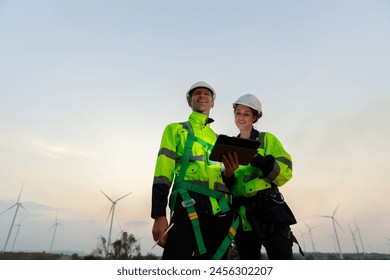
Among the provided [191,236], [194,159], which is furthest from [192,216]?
[194,159]

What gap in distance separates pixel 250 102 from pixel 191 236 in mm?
3254

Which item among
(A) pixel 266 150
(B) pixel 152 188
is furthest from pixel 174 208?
(A) pixel 266 150

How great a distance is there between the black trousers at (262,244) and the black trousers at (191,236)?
68 centimetres

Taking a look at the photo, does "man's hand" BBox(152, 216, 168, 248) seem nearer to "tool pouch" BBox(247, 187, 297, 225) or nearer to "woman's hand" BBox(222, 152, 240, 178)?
"woman's hand" BBox(222, 152, 240, 178)

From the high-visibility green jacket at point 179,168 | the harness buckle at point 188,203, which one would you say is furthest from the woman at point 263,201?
the harness buckle at point 188,203

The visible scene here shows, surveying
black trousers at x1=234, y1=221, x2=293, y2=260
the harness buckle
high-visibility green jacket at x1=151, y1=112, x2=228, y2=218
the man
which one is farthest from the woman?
the harness buckle

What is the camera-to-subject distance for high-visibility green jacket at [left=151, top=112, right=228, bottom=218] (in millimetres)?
5438

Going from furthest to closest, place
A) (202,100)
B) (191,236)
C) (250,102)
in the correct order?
(250,102), (202,100), (191,236)

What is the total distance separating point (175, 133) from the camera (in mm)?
6141

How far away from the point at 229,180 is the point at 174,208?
125 centimetres

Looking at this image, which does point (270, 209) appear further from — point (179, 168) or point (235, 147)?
point (179, 168)

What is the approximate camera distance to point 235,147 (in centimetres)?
523

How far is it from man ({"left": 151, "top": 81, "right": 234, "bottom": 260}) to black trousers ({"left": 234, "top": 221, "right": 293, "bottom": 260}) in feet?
2.37
